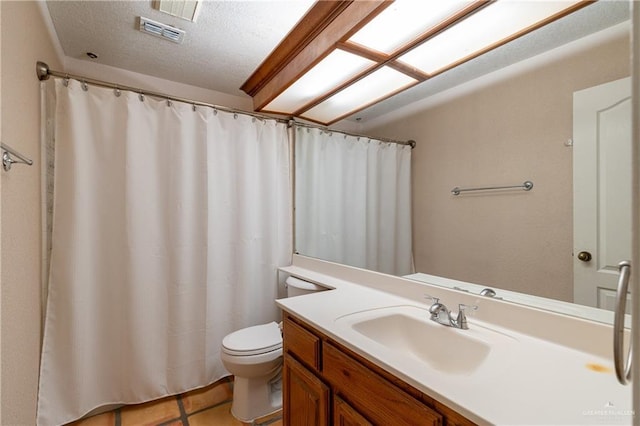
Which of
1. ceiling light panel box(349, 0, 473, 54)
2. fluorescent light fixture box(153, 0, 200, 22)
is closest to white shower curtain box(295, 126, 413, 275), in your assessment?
ceiling light panel box(349, 0, 473, 54)

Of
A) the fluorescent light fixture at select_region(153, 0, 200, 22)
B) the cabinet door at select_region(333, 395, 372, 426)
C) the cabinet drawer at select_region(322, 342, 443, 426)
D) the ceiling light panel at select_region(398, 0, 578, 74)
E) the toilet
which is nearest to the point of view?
the cabinet drawer at select_region(322, 342, 443, 426)

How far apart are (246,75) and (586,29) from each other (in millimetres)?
1937

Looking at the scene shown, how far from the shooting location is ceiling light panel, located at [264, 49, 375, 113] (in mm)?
1501

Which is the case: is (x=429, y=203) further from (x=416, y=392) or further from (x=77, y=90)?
(x=77, y=90)

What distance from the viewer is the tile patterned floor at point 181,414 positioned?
165cm

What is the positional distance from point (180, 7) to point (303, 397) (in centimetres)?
198

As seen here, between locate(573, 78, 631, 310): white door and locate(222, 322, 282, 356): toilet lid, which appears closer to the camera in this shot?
locate(573, 78, 631, 310): white door

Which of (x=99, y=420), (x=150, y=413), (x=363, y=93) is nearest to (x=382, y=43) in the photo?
(x=363, y=93)

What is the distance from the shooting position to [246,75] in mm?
2104

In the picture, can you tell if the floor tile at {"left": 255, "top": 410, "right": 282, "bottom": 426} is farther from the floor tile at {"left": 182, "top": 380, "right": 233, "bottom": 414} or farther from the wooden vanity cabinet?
the wooden vanity cabinet

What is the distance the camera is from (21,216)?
120cm

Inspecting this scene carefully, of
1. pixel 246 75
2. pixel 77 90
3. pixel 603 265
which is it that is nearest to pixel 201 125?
pixel 246 75

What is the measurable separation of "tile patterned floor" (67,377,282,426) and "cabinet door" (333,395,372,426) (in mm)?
906

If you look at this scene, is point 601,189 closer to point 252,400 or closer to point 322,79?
point 322,79
